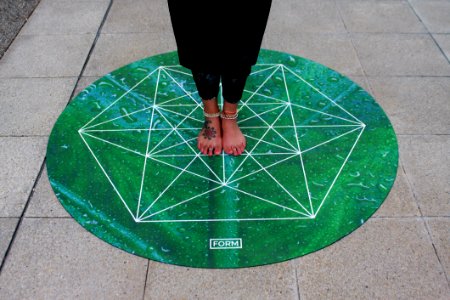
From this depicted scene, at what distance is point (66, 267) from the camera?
1.77 meters

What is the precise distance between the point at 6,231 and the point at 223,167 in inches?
42.9

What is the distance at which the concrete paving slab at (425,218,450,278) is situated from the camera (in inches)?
71.2

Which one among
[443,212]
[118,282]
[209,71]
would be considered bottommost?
[443,212]

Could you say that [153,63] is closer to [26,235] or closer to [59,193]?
[59,193]

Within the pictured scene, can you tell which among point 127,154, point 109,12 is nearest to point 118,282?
point 127,154

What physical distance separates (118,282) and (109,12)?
256cm

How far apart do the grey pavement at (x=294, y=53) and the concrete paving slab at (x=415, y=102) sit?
0.03 ft

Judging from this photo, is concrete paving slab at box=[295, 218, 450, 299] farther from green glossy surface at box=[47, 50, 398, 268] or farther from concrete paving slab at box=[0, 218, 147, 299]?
concrete paving slab at box=[0, 218, 147, 299]

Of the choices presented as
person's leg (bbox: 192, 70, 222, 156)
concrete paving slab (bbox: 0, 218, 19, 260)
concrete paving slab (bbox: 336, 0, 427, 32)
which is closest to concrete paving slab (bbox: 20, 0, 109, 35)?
person's leg (bbox: 192, 70, 222, 156)

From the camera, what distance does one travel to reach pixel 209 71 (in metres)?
2.00

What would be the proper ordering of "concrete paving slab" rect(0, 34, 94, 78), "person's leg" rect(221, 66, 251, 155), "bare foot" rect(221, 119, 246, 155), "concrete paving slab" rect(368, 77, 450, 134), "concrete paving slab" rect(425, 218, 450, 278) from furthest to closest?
1. "concrete paving slab" rect(0, 34, 94, 78)
2. "concrete paving slab" rect(368, 77, 450, 134)
3. "bare foot" rect(221, 119, 246, 155)
4. "person's leg" rect(221, 66, 251, 155)
5. "concrete paving slab" rect(425, 218, 450, 278)

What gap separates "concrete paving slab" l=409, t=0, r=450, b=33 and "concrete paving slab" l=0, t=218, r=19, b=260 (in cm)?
325

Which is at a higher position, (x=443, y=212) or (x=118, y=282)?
(x=118, y=282)

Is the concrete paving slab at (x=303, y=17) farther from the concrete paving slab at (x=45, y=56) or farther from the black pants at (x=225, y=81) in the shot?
the concrete paving slab at (x=45, y=56)
